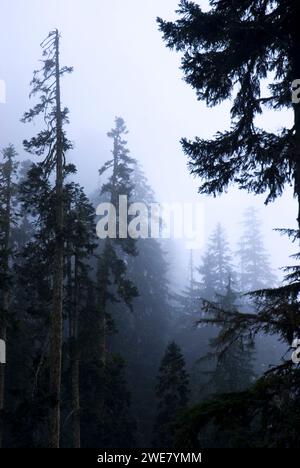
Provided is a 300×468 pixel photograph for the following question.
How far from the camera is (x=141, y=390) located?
29531 millimetres

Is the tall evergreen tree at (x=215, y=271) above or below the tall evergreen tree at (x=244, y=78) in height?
Result: below

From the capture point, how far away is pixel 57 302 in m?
14.1

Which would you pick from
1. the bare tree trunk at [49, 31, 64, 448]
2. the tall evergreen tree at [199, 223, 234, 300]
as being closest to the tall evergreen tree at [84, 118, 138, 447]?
the bare tree trunk at [49, 31, 64, 448]

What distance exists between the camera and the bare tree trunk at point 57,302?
13.1 metres

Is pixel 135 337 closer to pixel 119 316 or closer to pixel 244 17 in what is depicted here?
pixel 119 316

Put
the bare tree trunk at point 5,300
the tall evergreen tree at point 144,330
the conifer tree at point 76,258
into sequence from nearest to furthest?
the bare tree trunk at point 5,300, the conifer tree at point 76,258, the tall evergreen tree at point 144,330

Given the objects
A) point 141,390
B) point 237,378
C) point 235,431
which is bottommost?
point 141,390

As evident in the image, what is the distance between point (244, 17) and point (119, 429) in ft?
65.7

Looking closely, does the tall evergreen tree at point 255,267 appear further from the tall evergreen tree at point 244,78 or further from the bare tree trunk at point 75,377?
the tall evergreen tree at point 244,78

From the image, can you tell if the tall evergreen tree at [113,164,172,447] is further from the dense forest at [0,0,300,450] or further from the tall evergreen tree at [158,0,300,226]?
the tall evergreen tree at [158,0,300,226]

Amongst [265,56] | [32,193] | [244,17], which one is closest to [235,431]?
[265,56]

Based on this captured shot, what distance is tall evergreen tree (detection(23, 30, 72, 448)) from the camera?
14016mm

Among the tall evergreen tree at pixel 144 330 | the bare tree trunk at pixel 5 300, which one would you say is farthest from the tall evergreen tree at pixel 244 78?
the tall evergreen tree at pixel 144 330

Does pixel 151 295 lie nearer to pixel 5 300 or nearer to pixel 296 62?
pixel 5 300
